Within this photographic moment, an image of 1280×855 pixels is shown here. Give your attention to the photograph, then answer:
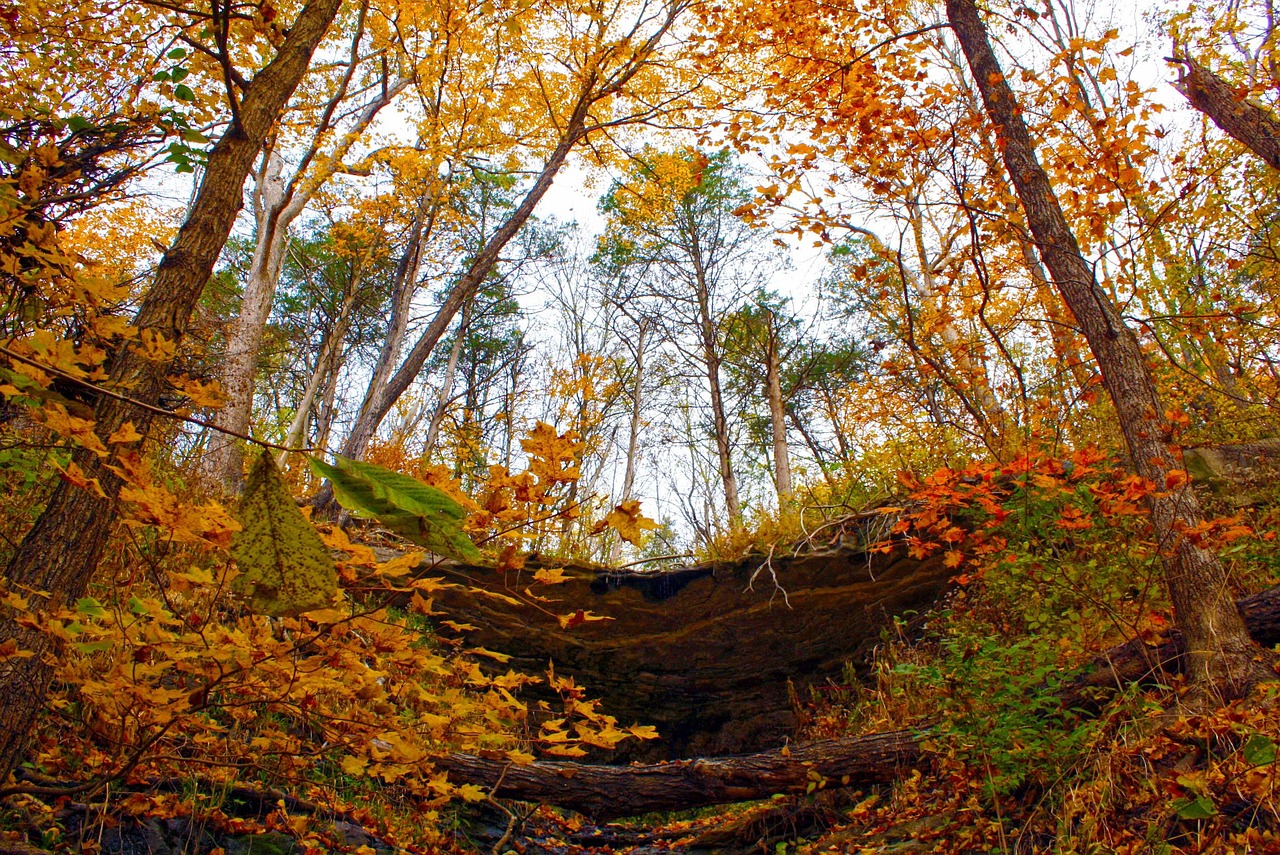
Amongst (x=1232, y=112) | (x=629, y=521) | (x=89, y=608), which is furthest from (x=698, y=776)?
(x=1232, y=112)

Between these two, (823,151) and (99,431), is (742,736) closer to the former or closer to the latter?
(823,151)

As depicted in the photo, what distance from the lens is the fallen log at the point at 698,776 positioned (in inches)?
124

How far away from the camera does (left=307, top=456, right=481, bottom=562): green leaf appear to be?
51cm

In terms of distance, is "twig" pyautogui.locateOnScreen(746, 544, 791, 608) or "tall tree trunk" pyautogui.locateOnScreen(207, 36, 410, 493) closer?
"twig" pyautogui.locateOnScreen(746, 544, 791, 608)

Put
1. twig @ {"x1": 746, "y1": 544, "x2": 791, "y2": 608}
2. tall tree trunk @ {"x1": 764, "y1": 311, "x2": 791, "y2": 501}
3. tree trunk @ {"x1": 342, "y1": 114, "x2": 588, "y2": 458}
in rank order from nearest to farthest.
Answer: twig @ {"x1": 746, "y1": 544, "x2": 791, "y2": 608} < tree trunk @ {"x1": 342, "y1": 114, "x2": 588, "y2": 458} < tall tree trunk @ {"x1": 764, "y1": 311, "x2": 791, "y2": 501}

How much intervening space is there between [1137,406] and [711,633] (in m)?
3.11

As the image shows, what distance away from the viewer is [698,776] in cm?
331

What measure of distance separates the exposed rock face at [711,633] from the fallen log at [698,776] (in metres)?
1.31

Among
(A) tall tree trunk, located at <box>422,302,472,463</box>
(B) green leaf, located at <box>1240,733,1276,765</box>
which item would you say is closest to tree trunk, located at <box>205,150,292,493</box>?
(A) tall tree trunk, located at <box>422,302,472,463</box>

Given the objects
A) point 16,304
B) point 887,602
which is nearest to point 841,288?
point 887,602

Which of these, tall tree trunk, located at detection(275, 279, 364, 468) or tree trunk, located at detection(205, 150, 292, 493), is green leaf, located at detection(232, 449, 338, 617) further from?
tall tree trunk, located at detection(275, 279, 364, 468)

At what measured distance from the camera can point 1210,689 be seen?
2127 mm

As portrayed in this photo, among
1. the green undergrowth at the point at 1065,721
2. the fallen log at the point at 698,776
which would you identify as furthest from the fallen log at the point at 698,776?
the green undergrowth at the point at 1065,721

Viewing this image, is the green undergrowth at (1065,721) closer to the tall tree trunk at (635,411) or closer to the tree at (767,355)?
the tree at (767,355)
